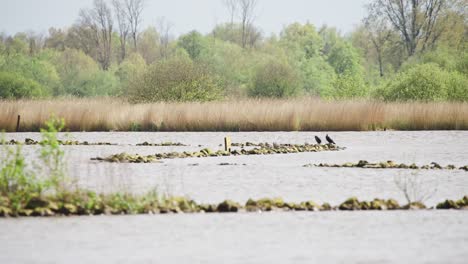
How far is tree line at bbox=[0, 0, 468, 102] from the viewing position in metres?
38.3

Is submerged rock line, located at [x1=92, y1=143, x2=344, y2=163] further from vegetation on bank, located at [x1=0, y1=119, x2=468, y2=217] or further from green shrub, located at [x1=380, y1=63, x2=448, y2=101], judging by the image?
green shrub, located at [x1=380, y1=63, x2=448, y2=101]

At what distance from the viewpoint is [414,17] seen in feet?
193

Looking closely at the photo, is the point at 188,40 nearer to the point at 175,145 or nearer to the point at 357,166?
the point at 175,145

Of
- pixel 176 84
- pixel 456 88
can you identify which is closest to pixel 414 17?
pixel 456 88

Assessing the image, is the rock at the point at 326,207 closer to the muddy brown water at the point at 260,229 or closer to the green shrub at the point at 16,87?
the muddy brown water at the point at 260,229

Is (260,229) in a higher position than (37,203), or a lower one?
lower

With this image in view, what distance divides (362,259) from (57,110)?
2596cm

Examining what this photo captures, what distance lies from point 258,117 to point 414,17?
3132cm

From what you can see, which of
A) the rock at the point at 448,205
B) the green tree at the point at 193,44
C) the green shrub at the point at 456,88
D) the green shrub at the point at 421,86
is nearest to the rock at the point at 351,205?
the rock at the point at 448,205

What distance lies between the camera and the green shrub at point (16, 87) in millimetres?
48875

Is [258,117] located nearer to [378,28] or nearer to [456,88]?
[456,88]

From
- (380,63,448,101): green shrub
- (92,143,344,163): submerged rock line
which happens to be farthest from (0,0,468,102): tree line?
(92,143,344,163): submerged rock line

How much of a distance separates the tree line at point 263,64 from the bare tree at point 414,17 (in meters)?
0.07

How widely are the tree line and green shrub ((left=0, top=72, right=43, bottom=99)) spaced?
2.2 inches
